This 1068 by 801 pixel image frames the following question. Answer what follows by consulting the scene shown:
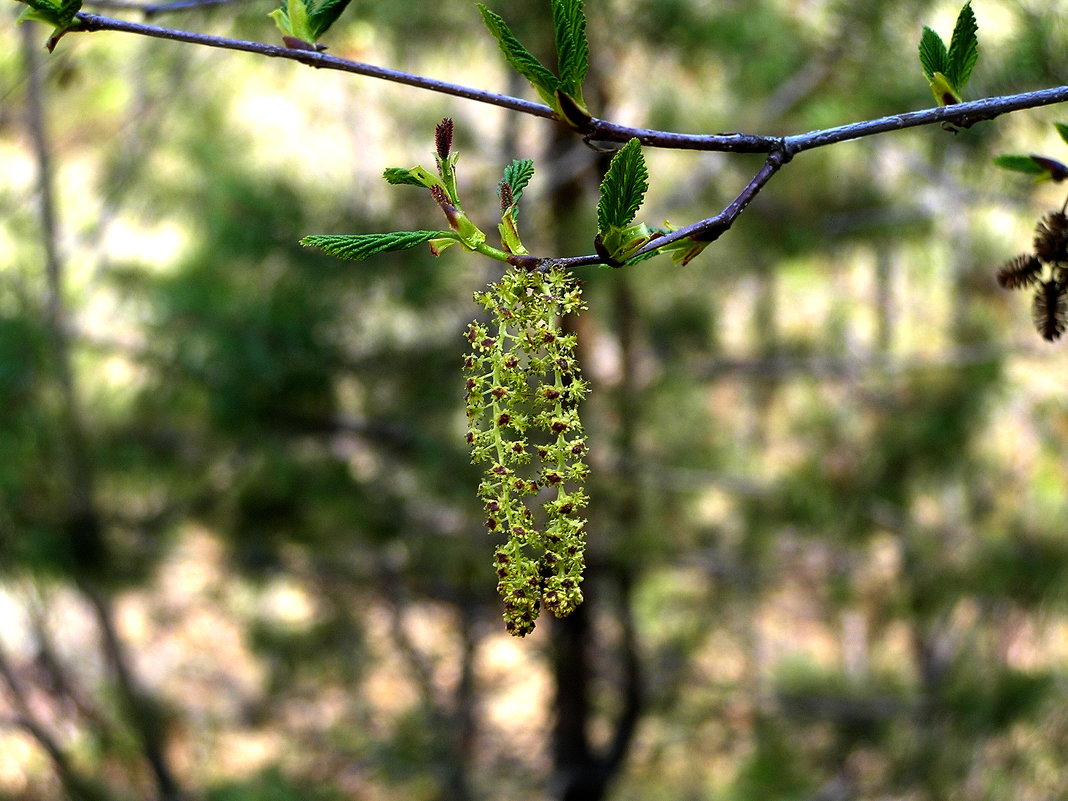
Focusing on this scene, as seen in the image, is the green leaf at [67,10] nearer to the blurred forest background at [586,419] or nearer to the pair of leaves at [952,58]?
the pair of leaves at [952,58]

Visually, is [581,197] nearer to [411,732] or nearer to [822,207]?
[822,207]

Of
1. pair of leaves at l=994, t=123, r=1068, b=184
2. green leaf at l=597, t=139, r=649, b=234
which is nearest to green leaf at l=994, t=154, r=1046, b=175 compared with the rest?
pair of leaves at l=994, t=123, r=1068, b=184

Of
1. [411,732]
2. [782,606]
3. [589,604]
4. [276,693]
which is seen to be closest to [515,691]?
[782,606]

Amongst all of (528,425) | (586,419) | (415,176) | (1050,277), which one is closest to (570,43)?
(415,176)

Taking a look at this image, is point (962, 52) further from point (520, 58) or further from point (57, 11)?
point (57, 11)

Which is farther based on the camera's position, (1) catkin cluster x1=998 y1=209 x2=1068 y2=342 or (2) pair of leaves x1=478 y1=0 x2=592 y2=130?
(1) catkin cluster x1=998 y1=209 x2=1068 y2=342

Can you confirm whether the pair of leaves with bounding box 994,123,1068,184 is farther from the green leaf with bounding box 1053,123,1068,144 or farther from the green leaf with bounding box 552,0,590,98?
the green leaf with bounding box 552,0,590,98

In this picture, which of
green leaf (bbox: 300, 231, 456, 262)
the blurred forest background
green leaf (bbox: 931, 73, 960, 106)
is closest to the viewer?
green leaf (bbox: 300, 231, 456, 262)

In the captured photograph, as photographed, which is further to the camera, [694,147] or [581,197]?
[581,197]
